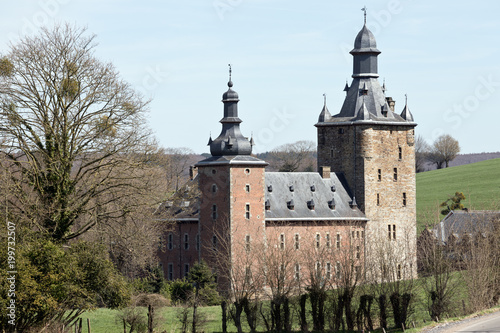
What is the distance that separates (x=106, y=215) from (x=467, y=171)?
79671mm

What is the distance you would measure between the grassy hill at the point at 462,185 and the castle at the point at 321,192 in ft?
38.6

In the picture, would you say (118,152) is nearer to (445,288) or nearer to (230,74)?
(445,288)

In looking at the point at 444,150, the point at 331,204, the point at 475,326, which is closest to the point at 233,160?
the point at 331,204

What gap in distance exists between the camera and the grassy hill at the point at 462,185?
84688mm

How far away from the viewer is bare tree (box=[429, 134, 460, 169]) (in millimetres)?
131250

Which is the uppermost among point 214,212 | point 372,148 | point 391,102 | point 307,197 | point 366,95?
point 366,95

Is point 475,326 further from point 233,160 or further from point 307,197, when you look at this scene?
point 307,197

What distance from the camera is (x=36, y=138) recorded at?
1300 inches

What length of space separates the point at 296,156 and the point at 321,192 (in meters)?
44.1

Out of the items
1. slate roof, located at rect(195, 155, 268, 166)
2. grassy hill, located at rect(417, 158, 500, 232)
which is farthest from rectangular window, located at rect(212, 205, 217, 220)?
grassy hill, located at rect(417, 158, 500, 232)

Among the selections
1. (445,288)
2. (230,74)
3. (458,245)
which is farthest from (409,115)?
(445,288)

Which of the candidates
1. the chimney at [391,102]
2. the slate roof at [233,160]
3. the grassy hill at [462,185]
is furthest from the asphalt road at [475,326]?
the grassy hill at [462,185]

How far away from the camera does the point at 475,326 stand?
32.6m

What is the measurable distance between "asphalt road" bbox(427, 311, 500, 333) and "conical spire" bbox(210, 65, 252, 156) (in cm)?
2708
